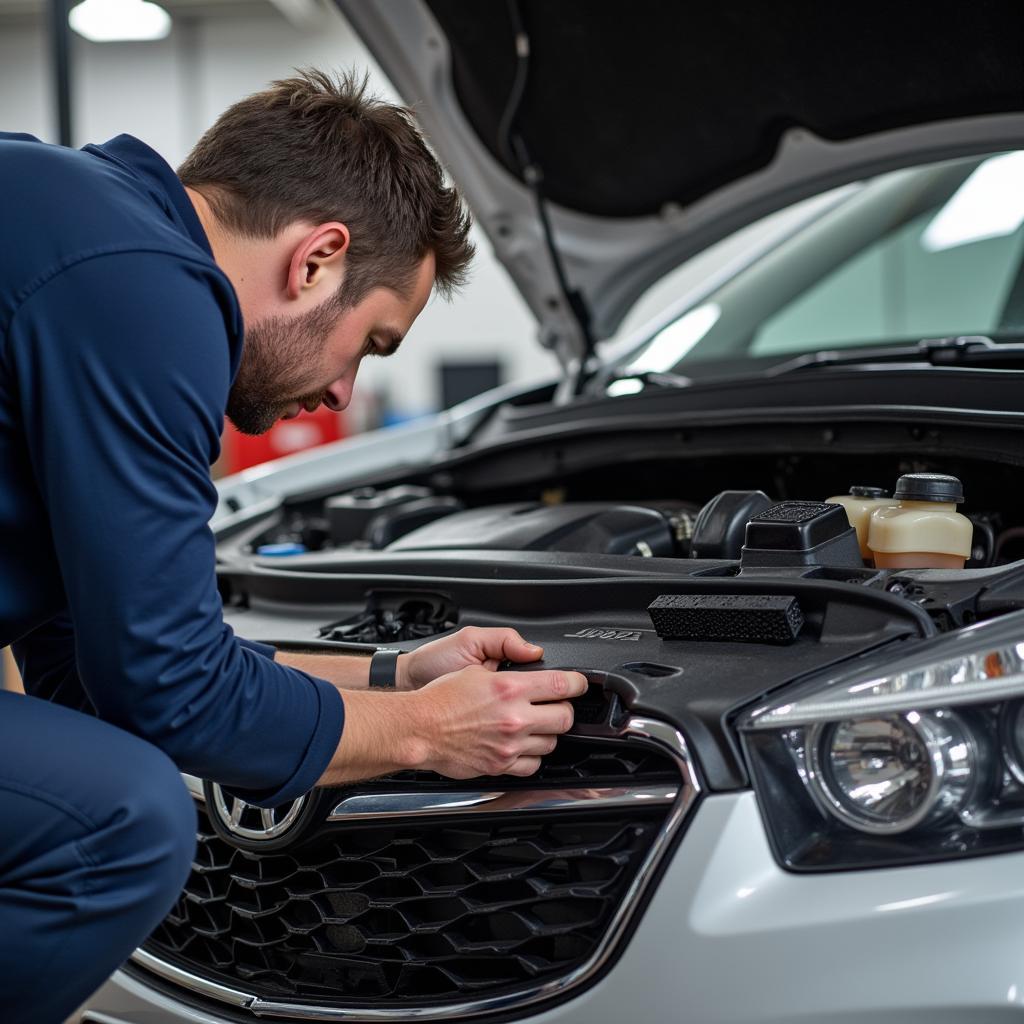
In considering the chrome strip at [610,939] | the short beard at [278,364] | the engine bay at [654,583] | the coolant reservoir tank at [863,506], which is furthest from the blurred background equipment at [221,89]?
the chrome strip at [610,939]

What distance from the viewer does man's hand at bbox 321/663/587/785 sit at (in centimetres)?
113

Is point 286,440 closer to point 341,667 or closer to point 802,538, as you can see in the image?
point 341,667

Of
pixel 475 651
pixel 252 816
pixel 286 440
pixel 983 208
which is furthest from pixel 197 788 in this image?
pixel 286 440

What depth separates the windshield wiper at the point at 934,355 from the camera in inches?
67.9

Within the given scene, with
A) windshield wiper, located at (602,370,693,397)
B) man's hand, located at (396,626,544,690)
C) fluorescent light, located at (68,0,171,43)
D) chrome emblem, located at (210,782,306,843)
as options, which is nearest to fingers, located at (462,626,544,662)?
man's hand, located at (396,626,544,690)

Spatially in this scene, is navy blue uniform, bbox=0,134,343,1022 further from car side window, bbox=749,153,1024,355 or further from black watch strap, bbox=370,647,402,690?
car side window, bbox=749,153,1024,355

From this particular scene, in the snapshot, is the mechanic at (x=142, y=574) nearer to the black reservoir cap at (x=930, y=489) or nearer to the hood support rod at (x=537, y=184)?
the black reservoir cap at (x=930, y=489)

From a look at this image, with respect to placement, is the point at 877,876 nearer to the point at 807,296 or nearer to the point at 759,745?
the point at 759,745

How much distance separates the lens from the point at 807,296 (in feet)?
7.88

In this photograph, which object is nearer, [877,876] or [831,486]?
[877,876]

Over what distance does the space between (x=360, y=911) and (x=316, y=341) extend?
0.59 m

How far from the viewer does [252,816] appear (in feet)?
4.27

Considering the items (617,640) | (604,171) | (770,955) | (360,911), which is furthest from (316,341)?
(604,171)

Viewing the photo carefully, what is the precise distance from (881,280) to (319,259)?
138cm
